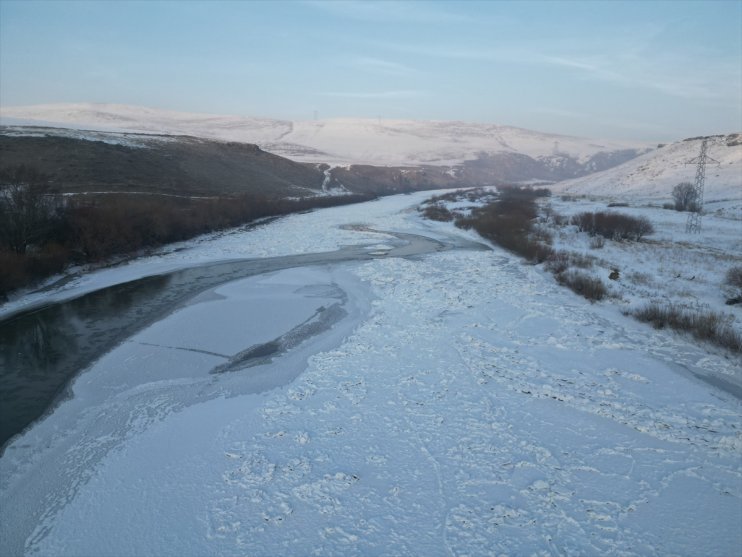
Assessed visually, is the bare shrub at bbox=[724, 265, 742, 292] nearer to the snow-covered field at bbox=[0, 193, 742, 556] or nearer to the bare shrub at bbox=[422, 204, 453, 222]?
the snow-covered field at bbox=[0, 193, 742, 556]

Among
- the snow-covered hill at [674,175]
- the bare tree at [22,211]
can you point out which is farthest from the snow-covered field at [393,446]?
the snow-covered hill at [674,175]

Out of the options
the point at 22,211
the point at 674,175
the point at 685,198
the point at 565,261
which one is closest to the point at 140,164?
the point at 22,211

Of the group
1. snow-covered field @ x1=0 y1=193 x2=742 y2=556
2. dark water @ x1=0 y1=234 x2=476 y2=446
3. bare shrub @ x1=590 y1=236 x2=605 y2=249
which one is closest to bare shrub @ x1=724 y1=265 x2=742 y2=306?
snow-covered field @ x1=0 y1=193 x2=742 y2=556

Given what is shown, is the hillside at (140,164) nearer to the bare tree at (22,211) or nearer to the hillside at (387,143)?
the bare tree at (22,211)

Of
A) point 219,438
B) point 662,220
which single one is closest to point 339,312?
point 219,438

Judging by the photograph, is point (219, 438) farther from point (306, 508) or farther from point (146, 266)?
point (146, 266)

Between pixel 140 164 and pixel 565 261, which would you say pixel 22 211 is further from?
pixel 140 164
